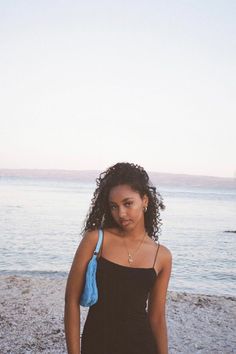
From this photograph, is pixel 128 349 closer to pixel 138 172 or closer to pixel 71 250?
pixel 138 172

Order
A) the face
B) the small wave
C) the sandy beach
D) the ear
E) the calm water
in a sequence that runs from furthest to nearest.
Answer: the calm water, the small wave, the sandy beach, the ear, the face

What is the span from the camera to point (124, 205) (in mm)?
2262

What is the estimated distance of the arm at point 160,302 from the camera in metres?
2.30

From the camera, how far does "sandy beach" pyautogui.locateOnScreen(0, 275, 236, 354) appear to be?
6.33 m

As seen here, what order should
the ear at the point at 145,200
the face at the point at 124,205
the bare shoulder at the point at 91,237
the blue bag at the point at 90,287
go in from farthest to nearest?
the ear at the point at 145,200
the face at the point at 124,205
the bare shoulder at the point at 91,237
the blue bag at the point at 90,287

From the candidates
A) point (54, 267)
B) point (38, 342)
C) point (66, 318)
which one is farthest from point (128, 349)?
point (54, 267)

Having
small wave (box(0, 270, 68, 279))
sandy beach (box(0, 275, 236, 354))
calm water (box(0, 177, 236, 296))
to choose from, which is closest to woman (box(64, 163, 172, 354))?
sandy beach (box(0, 275, 236, 354))

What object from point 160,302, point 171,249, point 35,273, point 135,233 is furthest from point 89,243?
point 171,249

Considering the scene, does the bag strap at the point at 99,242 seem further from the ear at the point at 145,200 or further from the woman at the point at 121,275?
the ear at the point at 145,200

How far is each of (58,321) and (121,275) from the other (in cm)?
576

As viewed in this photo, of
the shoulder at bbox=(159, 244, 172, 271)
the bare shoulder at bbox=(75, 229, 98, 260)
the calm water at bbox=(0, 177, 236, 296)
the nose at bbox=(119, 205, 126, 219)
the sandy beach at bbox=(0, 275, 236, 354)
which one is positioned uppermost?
the nose at bbox=(119, 205, 126, 219)

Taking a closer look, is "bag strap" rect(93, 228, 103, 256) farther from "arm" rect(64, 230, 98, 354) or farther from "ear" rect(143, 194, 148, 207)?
"ear" rect(143, 194, 148, 207)

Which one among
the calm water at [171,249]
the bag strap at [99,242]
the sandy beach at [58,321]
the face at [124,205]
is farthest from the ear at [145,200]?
the calm water at [171,249]

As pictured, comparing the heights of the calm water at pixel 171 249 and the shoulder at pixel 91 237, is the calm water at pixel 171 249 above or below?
below
